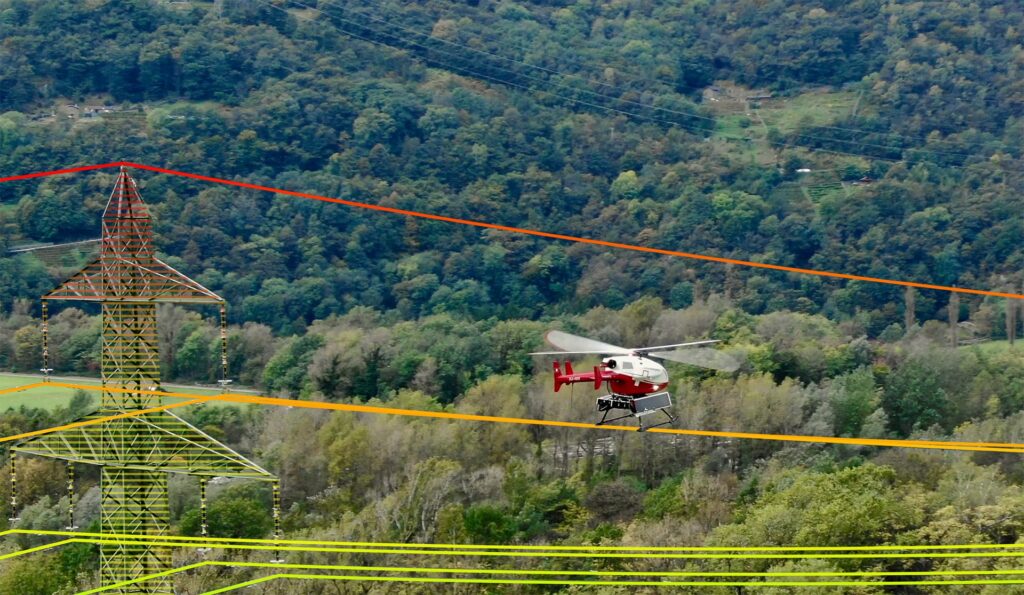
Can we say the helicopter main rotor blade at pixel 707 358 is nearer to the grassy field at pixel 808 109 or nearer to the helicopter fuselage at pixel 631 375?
the helicopter fuselage at pixel 631 375

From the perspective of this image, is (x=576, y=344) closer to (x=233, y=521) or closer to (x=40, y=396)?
(x=233, y=521)

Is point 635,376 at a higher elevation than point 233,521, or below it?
higher

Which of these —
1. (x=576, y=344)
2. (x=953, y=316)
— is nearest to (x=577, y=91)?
(x=953, y=316)

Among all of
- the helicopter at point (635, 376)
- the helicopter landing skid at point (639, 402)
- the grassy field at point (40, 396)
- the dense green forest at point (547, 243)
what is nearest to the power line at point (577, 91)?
the dense green forest at point (547, 243)

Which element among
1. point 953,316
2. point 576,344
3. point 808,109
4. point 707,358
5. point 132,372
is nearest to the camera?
point 707,358

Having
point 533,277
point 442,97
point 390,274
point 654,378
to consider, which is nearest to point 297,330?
point 390,274

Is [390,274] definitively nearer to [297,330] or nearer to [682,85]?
[297,330]

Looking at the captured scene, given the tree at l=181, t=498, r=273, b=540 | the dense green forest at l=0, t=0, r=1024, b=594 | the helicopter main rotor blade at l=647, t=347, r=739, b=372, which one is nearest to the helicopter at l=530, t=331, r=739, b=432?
the helicopter main rotor blade at l=647, t=347, r=739, b=372

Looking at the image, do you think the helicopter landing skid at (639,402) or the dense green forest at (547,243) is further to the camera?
the dense green forest at (547,243)

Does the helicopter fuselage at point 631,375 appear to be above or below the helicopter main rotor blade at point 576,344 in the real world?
below
